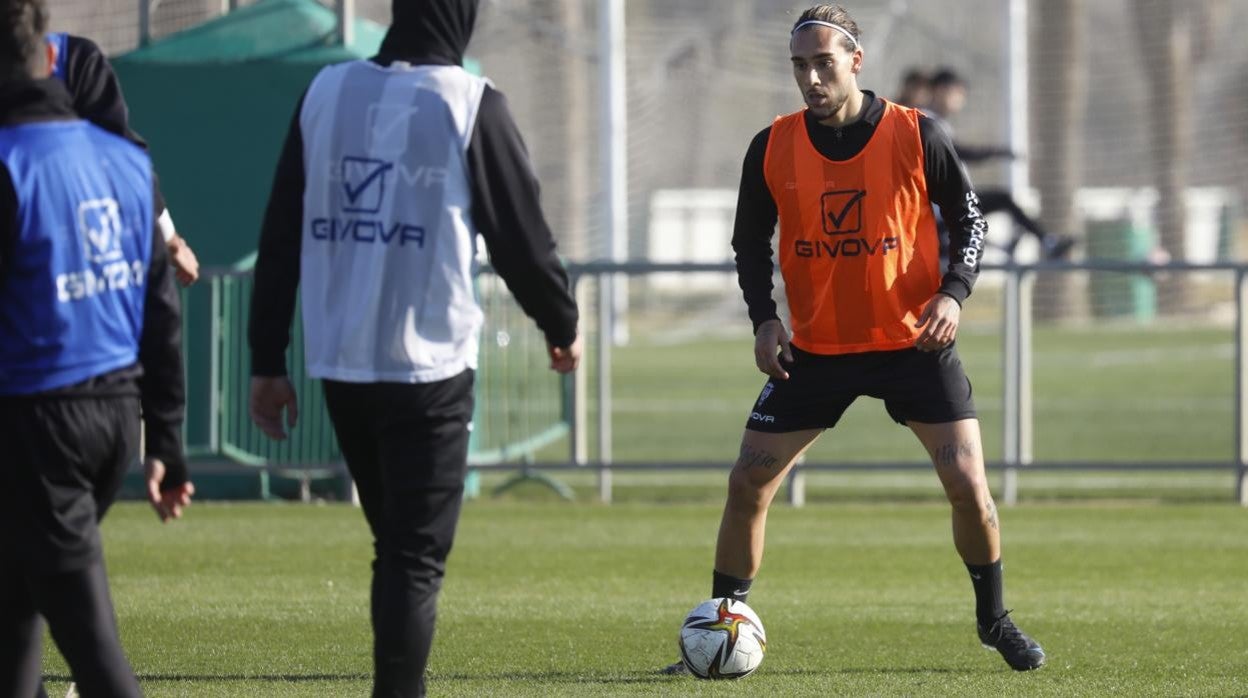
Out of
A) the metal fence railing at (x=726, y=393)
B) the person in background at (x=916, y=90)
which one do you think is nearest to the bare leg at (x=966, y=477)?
the metal fence railing at (x=726, y=393)

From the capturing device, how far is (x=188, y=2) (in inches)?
590

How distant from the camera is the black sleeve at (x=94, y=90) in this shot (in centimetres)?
530

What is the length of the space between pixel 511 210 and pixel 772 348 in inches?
77.2

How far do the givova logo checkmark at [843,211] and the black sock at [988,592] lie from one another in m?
1.25

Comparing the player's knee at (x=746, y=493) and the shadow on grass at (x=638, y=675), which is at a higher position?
the player's knee at (x=746, y=493)

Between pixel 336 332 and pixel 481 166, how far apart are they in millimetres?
547

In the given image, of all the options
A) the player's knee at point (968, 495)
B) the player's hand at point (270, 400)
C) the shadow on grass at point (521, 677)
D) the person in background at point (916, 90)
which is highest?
the person in background at point (916, 90)

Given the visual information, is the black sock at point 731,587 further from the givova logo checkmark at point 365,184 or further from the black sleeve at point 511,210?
the givova logo checkmark at point 365,184

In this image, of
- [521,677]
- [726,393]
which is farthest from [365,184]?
[726,393]

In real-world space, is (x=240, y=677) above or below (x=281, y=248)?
below

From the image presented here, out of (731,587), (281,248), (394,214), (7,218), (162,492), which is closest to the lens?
(7,218)

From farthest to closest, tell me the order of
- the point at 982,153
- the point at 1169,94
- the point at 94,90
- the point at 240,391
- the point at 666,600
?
1. the point at 1169,94
2. the point at 982,153
3. the point at 240,391
4. the point at 666,600
5. the point at 94,90

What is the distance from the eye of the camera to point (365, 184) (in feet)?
16.3

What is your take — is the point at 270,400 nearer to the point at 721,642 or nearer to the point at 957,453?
the point at 721,642
